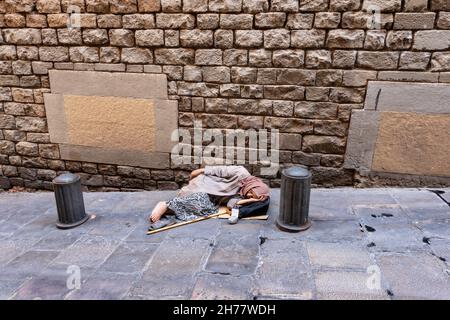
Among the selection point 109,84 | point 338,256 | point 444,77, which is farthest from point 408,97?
point 109,84

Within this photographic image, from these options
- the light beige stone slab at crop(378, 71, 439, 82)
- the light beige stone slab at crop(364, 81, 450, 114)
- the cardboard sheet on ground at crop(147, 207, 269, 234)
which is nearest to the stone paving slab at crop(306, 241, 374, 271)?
the cardboard sheet on ground at crop(147, 207, 269, 234)

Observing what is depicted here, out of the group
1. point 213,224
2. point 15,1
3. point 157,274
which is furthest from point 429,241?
point 15,1

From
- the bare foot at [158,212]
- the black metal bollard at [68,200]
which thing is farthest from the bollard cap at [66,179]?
the bare foot at [158,212]

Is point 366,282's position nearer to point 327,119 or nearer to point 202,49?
point 327,119

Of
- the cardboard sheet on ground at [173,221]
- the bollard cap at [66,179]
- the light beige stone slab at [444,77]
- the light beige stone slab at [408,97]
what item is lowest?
the cardboard sheet on ground at [173,221]

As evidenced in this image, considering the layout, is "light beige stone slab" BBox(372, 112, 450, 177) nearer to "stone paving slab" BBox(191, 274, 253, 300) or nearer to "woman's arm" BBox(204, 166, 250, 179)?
"woman's arm" BBox(204, 166, 250, 179)

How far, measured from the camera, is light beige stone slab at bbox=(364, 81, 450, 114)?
3.83 m

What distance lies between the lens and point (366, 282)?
8.29ft

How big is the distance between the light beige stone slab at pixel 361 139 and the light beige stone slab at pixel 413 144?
72 mm

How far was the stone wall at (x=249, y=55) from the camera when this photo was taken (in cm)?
379

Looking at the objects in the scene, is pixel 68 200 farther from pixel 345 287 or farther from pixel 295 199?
pixel 345 287

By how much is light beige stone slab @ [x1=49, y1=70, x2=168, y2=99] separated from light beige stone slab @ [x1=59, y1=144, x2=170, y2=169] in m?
0.83

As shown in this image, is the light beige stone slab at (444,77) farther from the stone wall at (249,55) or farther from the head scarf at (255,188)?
the head scarf at (255,188)

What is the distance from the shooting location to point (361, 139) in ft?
13.8
